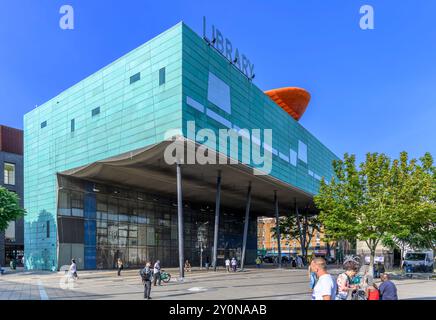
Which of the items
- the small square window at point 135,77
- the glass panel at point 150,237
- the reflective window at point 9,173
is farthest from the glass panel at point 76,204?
the reflective window at point 9,173

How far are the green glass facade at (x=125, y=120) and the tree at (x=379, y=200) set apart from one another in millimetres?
13829

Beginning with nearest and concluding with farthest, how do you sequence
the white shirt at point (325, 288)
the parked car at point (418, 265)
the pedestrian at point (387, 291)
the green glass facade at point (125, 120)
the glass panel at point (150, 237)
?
the white shirt at point (325, 288) → the pedestrian at point (387, 291) → the parked car at point (418, 265) → the green glass facade at point (125, 120) → the glass panel at point (150, 237)

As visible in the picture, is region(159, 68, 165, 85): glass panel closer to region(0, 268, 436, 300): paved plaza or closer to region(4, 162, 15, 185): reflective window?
region(0, 268, 436, 300): paved plaza

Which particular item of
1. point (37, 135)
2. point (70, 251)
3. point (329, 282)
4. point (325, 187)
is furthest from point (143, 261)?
point (329, 282)

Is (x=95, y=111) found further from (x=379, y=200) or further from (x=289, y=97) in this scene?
(x=289, y=97)

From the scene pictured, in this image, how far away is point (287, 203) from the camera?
6856cm

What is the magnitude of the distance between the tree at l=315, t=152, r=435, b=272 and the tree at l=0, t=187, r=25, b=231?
97.8ft

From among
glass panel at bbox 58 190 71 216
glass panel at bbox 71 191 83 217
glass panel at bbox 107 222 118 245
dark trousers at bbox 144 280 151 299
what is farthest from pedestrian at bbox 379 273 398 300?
glass panel at bbox 107 222 118 245

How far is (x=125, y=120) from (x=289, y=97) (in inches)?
1352

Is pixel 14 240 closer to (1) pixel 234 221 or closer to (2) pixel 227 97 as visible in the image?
(1) pixel 234 221

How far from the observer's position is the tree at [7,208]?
38750mm

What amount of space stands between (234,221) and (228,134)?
3747 cm

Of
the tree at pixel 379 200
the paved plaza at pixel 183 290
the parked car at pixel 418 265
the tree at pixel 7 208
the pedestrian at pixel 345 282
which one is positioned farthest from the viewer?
the tree at pixel 7 208

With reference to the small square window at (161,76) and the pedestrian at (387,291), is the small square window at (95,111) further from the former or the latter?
the pedestrian at (387,291)
